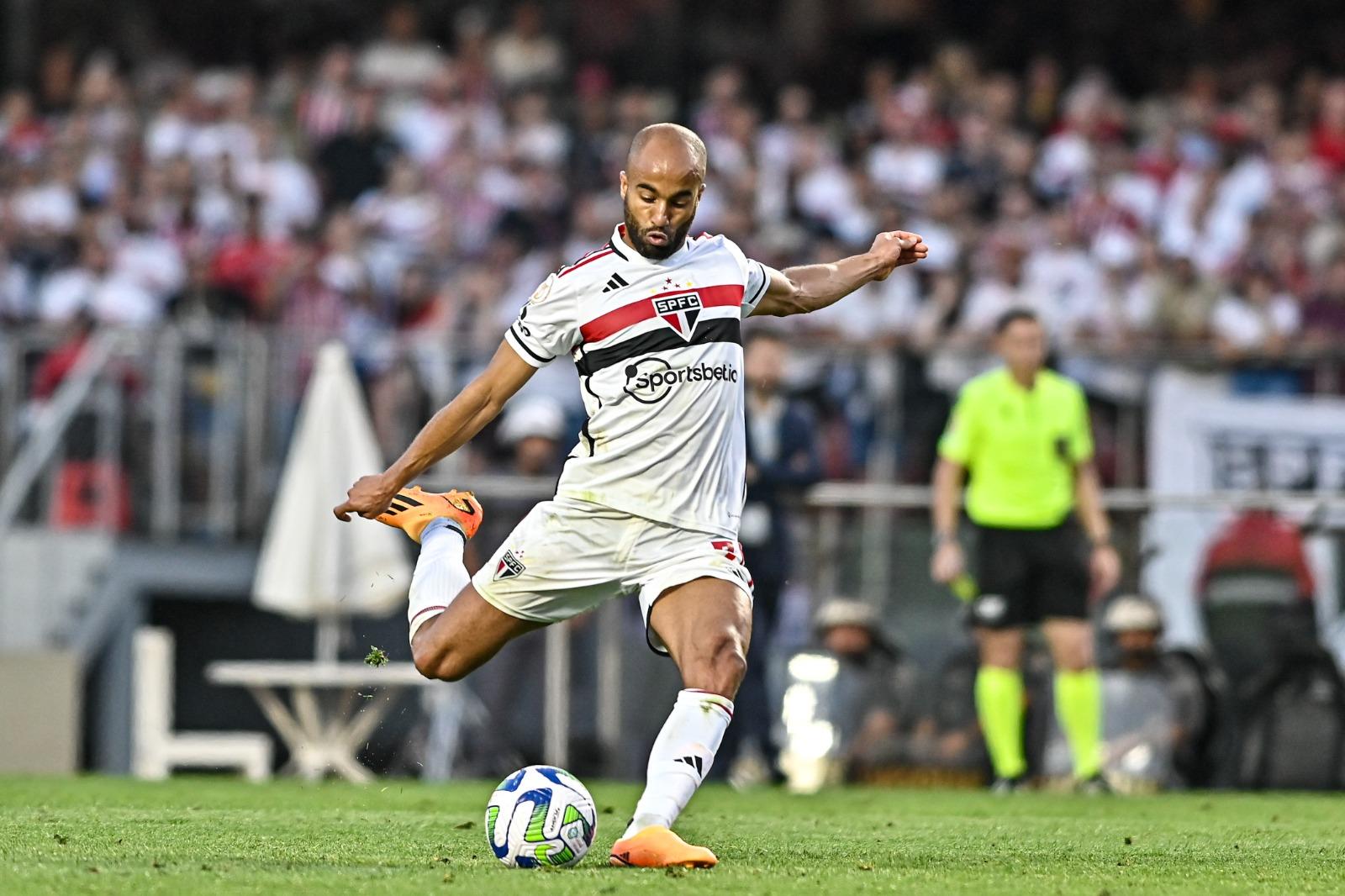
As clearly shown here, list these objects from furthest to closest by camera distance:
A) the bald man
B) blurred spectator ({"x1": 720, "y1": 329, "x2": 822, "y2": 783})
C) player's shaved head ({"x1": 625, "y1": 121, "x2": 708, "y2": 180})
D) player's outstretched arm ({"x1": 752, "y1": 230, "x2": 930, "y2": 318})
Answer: blurred spectator ({"x1": 720, "y1": 329, "x2": 822, "y2": 783}), player's outstretched arm ({"x1": 752, "y1": 230, "x2": 930, "y2": 318}), the bald man, player's shaved head ({"x1": 625, "y1": 121, "x2": 708, "y2": 180})

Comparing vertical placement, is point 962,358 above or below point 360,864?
above

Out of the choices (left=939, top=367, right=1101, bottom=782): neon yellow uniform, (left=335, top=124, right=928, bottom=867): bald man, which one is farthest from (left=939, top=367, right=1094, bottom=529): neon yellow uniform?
(left=335, top=124, right=928, bottom=867): bald man

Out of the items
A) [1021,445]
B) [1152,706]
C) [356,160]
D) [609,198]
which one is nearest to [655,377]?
[1021,445]

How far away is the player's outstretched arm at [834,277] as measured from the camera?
7902 millimetres

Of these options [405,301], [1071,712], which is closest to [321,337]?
[405,301]

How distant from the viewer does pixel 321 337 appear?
626 inches

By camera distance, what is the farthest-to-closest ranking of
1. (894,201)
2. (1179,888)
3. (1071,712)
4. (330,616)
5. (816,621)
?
(894,201), (330,616), (816,621), (1071,712), (1179,888)

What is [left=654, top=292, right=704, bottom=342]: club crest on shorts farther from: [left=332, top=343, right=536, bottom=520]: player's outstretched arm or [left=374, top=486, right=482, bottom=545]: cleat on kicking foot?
[left=374, top=486, right=482, bottom=545]: cleat on kicking foot

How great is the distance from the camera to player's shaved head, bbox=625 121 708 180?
23.3ft

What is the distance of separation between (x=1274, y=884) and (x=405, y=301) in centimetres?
1121

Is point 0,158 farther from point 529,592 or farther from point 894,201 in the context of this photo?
point 529,592

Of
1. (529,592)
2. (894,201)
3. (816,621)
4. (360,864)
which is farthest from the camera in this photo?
(894,201)

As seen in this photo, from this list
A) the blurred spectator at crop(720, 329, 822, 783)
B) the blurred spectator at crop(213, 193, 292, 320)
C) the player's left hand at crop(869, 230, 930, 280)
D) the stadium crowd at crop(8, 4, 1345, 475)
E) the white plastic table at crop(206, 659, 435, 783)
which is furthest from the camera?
the blurred spectator at crop(213, 193, 292, 320)

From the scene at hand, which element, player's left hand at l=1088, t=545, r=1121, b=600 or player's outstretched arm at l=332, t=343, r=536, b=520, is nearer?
player's outstretched arm at l=332, t=343, r=536, b=520
